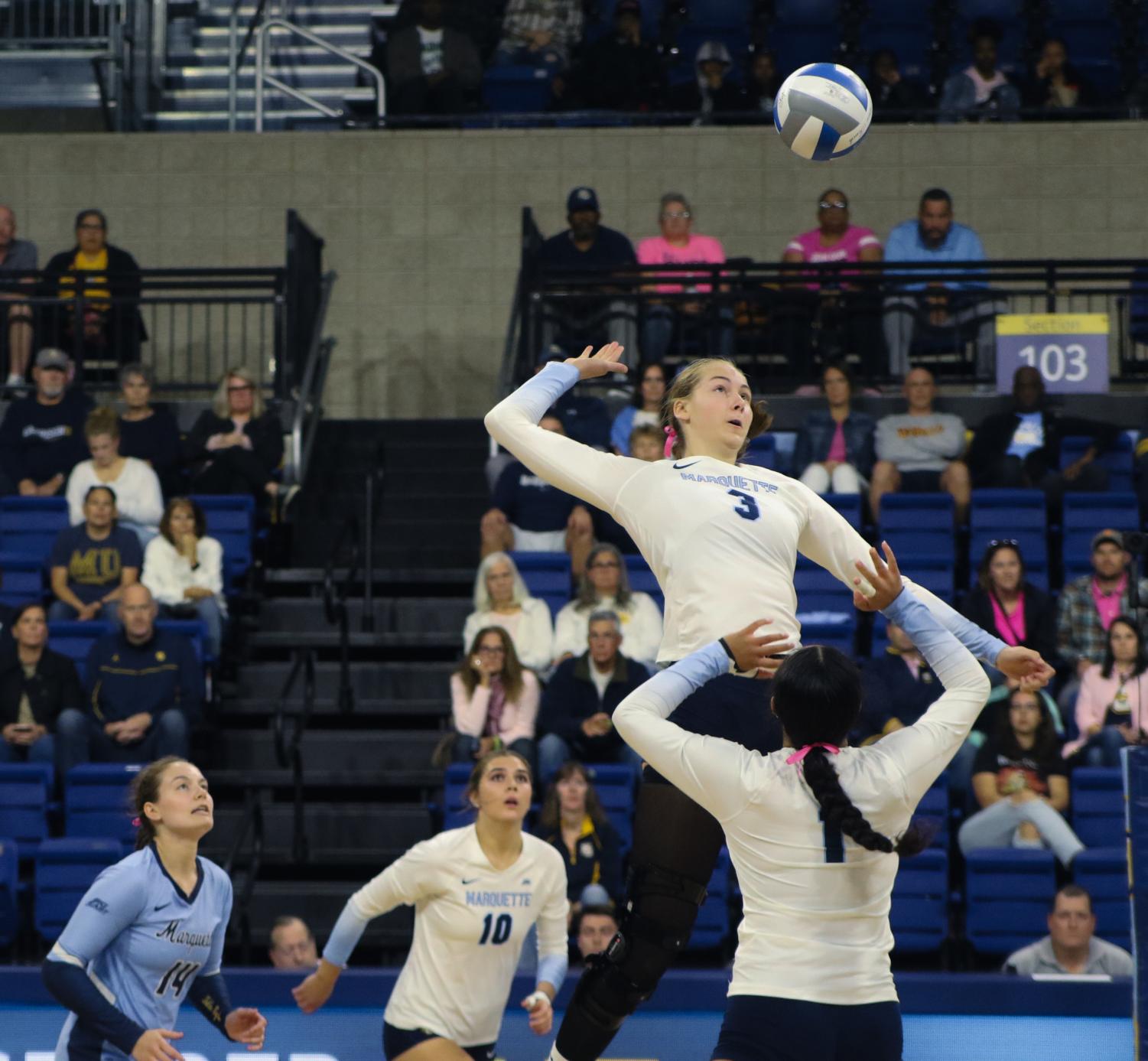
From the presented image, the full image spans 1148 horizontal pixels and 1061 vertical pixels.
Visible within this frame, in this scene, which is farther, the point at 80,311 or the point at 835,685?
the point at 80,311

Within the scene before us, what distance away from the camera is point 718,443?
5.25 m

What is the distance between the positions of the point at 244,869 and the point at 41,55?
8920 mm

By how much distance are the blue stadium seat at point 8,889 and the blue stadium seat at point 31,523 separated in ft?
9.54

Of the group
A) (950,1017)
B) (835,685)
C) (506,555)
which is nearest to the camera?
(835,685)

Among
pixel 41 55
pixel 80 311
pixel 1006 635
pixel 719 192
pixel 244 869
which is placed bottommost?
pixel 244 869

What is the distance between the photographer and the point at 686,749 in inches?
171

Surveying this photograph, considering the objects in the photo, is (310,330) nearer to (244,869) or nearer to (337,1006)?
(244,869)

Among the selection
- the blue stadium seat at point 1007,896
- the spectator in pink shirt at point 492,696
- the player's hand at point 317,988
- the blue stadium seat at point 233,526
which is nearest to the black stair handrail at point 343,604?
the blue stadium seat at point 233,526

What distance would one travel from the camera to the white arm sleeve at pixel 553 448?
5.19 m

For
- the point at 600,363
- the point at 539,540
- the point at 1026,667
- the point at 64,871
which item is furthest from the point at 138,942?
the point at 539,540

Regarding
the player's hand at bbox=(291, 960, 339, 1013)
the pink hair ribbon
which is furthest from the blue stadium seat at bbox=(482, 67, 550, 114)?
the pink hair ribbon

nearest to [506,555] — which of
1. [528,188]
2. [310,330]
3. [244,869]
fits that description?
[244,869]

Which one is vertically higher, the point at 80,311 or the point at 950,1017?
the point at 80,311

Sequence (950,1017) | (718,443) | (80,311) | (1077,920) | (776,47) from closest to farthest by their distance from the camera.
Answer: (718,443) < (950,1017) < (1077,920) < (80,311) < (776,47)
